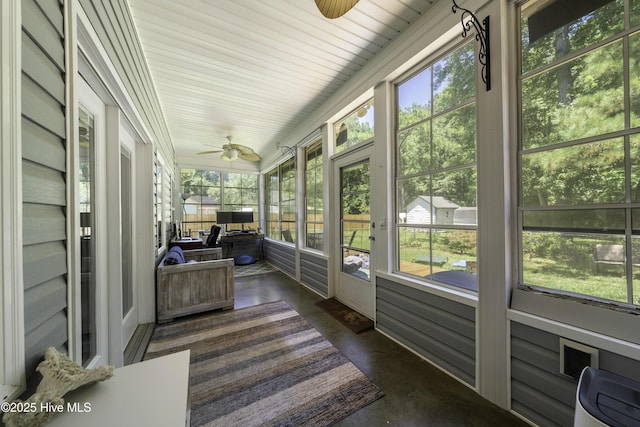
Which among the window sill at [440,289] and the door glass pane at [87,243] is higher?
the door glass pane at [87,243]

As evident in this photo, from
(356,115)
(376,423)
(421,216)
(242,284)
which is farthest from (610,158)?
(242,284)

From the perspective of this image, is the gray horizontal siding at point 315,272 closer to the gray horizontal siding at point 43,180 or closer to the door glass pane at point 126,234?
the door glass pane at point 126,234

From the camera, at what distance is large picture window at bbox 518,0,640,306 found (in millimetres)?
1121

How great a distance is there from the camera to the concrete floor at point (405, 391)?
1.42 metres

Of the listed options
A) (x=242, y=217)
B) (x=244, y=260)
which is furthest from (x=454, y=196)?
(x=242, y=217)

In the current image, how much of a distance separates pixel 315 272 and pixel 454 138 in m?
2.70

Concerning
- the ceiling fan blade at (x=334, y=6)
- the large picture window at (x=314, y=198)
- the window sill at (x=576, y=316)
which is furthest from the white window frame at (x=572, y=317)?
the large picture window at (x=314, y=198)

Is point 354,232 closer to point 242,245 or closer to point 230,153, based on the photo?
point 230,153

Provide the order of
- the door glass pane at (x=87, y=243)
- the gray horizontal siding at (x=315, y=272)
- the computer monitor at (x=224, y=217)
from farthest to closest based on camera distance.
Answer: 1. the computer monitor at (x=224, y=217)
2. the gray horizontal siding at (x=315, y=272)
3. the door glass pane at (x=87, y=243)

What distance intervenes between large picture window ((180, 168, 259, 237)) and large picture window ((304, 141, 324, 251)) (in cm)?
301

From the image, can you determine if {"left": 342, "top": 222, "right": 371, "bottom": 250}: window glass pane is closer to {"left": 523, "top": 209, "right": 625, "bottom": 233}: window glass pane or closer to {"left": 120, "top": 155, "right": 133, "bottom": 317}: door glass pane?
{"left": 523, "top": 209, "right": 625, "bottom": 233}: window glass pane

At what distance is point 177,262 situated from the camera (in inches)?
115

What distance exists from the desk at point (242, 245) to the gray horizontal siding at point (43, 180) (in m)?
4.96

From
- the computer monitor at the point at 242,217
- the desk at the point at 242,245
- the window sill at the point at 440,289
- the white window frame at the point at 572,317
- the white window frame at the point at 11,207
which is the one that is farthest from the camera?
the computer monitor at the point at 242,217
